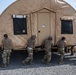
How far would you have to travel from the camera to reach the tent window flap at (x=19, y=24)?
1339 centimetres

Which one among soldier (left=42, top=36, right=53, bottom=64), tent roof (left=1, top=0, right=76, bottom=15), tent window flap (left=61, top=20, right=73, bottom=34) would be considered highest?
tent roof (left=1, top=0, right=76, bottom=15)

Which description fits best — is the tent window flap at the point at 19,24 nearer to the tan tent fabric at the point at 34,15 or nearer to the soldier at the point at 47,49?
the tan tent fabric at the point at 34,15

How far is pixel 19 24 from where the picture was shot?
44.1 ft

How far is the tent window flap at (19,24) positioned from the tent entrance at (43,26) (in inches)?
35.3

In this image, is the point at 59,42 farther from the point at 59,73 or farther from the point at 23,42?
the point at 59,73

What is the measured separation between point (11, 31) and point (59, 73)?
4353 millimetres

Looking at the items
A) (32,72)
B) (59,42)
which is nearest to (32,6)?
(59,42)

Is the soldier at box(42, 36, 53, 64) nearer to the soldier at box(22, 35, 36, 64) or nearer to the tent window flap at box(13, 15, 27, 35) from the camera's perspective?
the soldier at box(22, 35, 36, 64)

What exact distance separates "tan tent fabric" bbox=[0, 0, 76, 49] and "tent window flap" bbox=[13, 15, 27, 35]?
0.18m

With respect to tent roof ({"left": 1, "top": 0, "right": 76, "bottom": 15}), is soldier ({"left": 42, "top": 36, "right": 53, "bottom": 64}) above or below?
below

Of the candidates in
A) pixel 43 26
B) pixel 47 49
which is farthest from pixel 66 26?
pixel 47 49

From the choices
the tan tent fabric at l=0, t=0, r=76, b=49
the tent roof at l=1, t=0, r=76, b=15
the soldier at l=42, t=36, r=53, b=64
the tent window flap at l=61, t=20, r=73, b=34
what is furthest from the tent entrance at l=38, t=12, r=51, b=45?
the tent window flap at l=61, t=20, r=73, b=34

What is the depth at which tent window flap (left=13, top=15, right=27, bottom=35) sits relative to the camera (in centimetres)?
1339

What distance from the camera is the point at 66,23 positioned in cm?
1399
